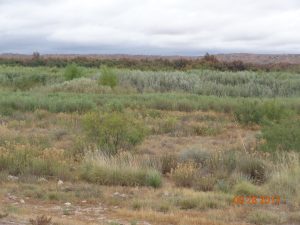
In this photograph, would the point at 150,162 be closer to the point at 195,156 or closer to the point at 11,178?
the point at 195,156

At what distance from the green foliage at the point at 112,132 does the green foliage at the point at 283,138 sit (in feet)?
12.4

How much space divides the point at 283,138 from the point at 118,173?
492 cm

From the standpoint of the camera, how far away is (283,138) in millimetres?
13688

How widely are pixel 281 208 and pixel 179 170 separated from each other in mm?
2915

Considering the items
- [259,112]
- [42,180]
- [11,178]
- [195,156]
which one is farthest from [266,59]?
[11,178]

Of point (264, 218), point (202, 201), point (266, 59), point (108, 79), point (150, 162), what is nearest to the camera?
point (264, 218)

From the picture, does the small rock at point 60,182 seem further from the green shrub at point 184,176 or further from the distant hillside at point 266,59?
the distant hillside at point 266,59

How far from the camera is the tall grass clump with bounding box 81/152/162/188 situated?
36.6 ft

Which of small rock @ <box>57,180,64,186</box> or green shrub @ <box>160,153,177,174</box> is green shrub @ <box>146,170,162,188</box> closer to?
green shrub @ <box>160,153,177,174</box>

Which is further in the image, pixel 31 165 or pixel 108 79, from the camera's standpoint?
pixel 108 79

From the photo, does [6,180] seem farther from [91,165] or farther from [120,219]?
[120,219]

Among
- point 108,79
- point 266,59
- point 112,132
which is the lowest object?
point 112,132

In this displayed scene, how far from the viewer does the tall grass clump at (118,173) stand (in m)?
11.1

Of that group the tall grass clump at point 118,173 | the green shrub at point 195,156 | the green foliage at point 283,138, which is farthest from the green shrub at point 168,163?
the green foliage at point 283,138
